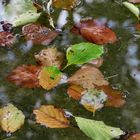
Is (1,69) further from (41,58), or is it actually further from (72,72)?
(72,72)

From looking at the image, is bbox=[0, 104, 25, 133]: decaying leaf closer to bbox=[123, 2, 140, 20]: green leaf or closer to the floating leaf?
the floating leaf

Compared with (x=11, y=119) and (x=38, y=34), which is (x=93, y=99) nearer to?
(x=11, y=119)

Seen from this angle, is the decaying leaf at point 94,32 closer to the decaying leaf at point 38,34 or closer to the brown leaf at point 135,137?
the decaying leaf at point 38,34

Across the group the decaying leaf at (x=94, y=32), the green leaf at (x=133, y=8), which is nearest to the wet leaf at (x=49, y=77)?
the decaying leaf at (x=94, y=32)

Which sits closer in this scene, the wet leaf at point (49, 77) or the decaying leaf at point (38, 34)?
the wet leaf at point (49, 77)

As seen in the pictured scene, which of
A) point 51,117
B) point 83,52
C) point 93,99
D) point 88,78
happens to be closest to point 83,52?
point 83,52

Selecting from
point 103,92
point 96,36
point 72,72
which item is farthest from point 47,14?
point 103,92

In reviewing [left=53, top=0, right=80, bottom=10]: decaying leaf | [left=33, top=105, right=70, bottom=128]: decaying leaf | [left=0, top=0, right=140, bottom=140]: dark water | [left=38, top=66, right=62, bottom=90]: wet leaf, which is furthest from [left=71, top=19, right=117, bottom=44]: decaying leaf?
[left=33, top=105, right=70, bottom=128]: decaying leaf
